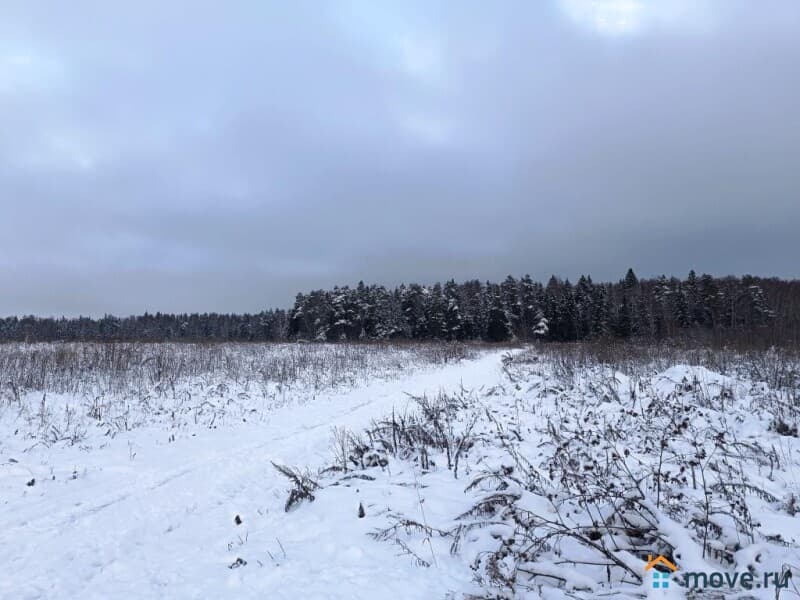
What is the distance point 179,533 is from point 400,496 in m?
2.25

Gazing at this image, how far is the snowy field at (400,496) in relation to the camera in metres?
2.95

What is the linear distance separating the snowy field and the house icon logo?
5 centimetres

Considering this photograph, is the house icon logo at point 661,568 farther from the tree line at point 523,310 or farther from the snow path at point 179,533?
the tree line at point 523,310

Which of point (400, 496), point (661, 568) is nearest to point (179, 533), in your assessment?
point (400, 496)

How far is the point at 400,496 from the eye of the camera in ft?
15.1

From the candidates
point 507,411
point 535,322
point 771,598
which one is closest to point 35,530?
point 771,598

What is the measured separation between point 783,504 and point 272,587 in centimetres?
467

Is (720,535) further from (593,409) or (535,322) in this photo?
(535,322)

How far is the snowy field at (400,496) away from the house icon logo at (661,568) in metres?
0.05

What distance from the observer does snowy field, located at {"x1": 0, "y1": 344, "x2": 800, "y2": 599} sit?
295cm

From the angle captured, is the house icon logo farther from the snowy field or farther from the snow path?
the snow path

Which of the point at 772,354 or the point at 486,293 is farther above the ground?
the point at 486,293

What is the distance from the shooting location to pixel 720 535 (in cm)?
305

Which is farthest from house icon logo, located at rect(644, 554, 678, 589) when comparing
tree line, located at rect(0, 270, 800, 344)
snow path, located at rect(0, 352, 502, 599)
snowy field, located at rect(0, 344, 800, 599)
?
tree line, located at rect(0, 270, 800, 344)
